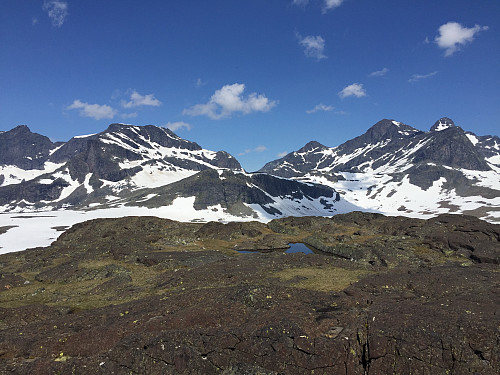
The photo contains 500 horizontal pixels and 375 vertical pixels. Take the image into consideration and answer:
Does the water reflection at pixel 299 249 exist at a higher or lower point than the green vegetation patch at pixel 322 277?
lower

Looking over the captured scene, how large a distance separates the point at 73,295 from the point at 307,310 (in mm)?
31942

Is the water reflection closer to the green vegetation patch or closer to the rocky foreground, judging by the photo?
the rocky foreground

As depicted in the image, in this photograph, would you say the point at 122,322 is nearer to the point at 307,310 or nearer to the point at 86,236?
the point at 307,310

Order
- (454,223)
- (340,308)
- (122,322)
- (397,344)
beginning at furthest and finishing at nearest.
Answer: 1. (454,223)
2. (340,308)
3. (122,322)
4. (397,344)

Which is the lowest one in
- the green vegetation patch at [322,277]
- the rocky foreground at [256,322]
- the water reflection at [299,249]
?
the water reflection at [299,249]

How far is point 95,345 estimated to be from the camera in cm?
1897

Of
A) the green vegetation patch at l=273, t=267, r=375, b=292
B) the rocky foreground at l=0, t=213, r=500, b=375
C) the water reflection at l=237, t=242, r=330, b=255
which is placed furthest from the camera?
the water reflection at l=237, t=242, r=330, b=255

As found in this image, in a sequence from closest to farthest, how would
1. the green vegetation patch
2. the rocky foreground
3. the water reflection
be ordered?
the rocky foreground < the green vegetation patch < the water reflection

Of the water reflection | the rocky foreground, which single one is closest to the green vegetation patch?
the rocky foreground

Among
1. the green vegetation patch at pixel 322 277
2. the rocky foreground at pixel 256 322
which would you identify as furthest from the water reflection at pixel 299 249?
the green vegetation patch at pixel 322 277

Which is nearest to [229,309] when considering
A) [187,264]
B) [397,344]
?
[397,344]

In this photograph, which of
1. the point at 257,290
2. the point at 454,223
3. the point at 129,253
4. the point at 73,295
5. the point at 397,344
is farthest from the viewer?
the point at 454,223

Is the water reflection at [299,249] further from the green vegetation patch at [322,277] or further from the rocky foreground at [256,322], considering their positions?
the green vegetation patch at [322,277]

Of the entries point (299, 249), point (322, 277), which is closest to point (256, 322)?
point (322, 277)
